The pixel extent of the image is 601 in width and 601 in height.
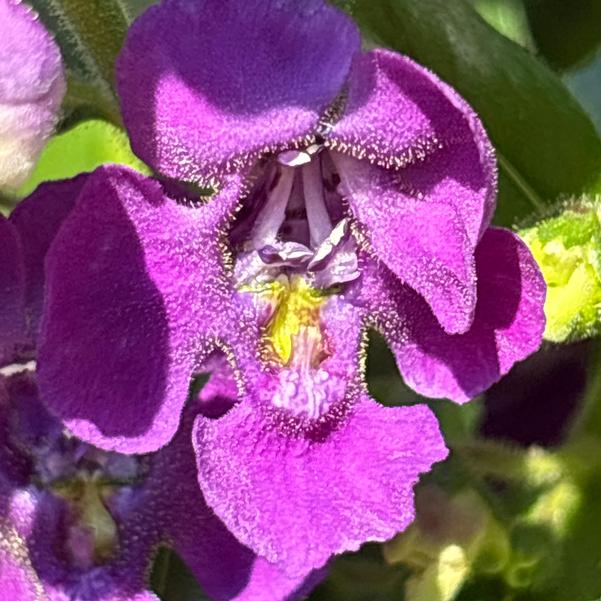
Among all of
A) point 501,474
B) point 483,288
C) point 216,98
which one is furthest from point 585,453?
point 216,98

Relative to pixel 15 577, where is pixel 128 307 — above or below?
above

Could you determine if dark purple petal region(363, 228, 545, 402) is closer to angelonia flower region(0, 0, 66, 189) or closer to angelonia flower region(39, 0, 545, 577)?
angelonia flower region(39, 0, 545, 577)

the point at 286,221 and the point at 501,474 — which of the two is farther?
Result: the point at 501,474

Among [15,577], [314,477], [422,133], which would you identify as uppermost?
[422,133]

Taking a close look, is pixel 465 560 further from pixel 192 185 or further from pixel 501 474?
pixel 192 185

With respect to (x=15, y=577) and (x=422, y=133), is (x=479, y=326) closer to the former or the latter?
(x=422, y=133)

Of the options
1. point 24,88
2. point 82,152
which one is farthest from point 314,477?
point 82,152

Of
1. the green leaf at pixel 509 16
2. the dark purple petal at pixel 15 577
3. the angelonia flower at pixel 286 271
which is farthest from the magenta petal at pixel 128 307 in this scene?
the green leaf at pixel 509 16
